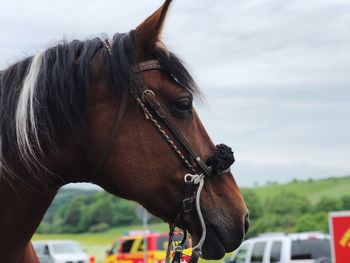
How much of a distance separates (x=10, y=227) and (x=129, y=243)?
1915 cm

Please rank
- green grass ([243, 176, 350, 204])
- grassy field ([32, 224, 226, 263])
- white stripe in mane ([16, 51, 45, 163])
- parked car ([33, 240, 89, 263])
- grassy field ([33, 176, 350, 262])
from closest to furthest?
white stripe in mane ([16, 51, 45, 163]), parked car ([33, 240, 89, 263]), grassy field ([32, 224, 226, 263]), grassy field ([33, 176, 350, 262]), green grass ([243, 176, 350, 204])

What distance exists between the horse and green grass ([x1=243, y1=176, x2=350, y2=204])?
3609cm

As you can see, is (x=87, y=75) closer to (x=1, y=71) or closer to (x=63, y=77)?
(x=63, y=77)

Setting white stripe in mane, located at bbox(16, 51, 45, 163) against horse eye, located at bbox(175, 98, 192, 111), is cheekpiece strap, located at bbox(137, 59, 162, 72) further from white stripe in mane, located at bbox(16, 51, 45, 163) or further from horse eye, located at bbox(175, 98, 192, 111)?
white stripe in mane, located at bbox(16, 51, 45, 163)

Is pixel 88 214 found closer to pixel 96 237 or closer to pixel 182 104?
pixel 96 237

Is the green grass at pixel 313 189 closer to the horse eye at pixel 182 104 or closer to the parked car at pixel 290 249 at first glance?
the parked car at pixel 290 249

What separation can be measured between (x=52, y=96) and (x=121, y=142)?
0.38 meters

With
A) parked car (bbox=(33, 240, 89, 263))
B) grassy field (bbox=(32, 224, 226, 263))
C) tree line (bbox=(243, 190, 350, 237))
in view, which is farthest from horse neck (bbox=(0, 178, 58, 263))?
tree line (bbox=(243, 190, 350, 237))

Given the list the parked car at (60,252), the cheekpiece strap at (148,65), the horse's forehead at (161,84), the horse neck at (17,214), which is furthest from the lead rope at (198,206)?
the parked car at (60,252)

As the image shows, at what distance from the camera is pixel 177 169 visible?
2.95 metres

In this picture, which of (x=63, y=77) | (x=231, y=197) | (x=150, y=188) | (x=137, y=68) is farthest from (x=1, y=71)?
(x=231, y=197)

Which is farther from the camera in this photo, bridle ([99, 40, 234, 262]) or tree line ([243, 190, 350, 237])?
tree line ([243, 190, 350, 237])

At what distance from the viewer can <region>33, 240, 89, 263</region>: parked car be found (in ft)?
78.6

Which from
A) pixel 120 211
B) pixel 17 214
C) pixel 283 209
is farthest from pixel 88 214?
pixel 17 214
